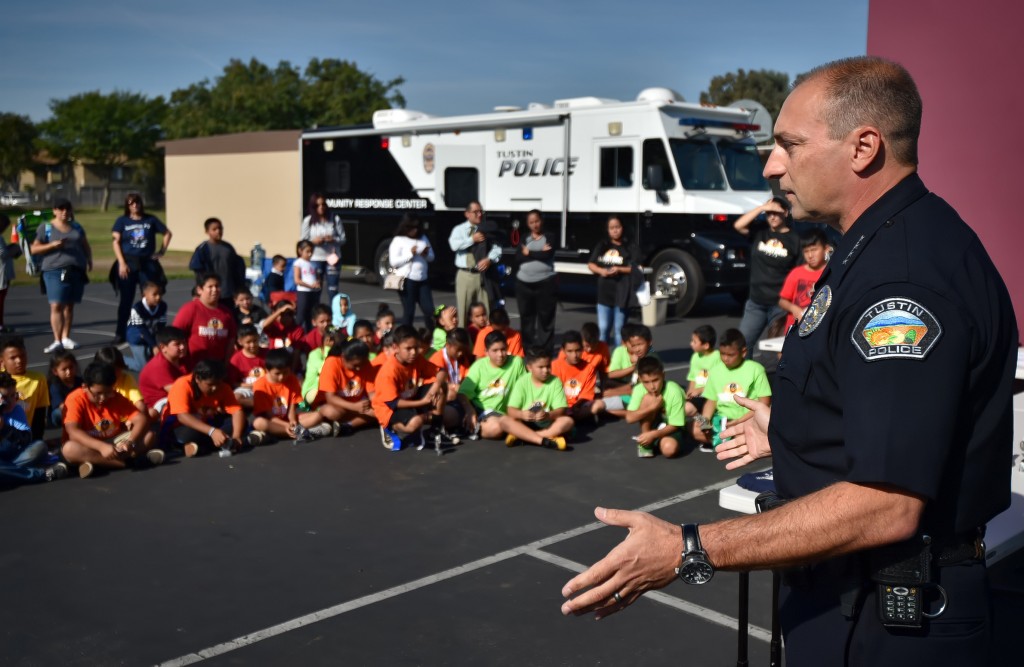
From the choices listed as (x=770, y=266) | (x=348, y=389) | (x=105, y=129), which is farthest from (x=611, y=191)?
(x=105, y=129)

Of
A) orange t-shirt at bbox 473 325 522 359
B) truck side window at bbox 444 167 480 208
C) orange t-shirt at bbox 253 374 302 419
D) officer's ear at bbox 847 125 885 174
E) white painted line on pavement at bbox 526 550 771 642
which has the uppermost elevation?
truck side window at bbox 444 167 480 208

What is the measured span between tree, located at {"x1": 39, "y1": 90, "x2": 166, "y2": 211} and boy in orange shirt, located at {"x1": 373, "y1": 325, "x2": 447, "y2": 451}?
68.0m

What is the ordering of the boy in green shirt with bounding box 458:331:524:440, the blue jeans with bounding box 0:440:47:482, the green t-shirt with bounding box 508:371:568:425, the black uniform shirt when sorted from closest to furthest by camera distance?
the black uniform shirt, the blue jeans with bounding box 0:440:47:482, the green t-shirt with bounding box 508:371:568:425, the boy in green shirt with bounding box 458:331:524:440

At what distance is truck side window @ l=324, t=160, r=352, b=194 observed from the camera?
19.6 meters

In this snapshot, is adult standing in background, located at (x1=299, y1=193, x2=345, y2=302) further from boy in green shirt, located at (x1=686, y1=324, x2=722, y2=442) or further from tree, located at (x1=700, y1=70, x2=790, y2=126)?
tree, located at (x1=700, y1=70, x2=790, y2=126)

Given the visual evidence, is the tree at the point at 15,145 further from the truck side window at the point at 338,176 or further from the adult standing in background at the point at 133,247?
the adult standing in background at the point at 133,247

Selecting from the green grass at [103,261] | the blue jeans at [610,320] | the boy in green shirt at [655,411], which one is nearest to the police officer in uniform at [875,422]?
the boy in green shirt at [655,411]

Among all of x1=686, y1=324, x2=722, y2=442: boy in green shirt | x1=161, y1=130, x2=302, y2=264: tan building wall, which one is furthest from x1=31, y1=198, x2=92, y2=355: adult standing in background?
x1=161, y1=130, x2=302, y2=264: tan building wall

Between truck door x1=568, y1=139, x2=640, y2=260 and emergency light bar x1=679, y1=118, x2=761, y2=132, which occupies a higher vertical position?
emergency light bar x1=679, y1=118, x2=761, y2=132

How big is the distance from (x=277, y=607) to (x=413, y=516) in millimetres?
1509

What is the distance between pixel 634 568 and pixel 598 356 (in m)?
8.04

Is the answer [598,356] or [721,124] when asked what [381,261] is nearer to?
[721,124]

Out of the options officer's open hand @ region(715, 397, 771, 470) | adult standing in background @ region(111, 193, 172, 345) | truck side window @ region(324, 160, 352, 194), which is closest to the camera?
officer's open hand @ region(715, 397, 771, 470)

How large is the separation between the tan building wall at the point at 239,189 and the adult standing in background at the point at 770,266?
20.1 metres
